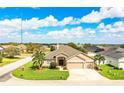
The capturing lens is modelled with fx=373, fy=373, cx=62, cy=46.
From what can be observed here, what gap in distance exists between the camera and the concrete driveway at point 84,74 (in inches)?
433

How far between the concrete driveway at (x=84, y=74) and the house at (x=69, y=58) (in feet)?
0.42

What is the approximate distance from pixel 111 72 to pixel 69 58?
1.34 m

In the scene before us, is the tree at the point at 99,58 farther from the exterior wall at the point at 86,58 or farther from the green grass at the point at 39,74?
the green grass at the point at 39,74

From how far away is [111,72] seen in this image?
1112 centimetres

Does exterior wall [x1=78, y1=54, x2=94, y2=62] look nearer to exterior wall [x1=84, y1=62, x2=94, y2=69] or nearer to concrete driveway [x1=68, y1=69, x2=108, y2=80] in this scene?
exterior wall [x1=84, y1=62, x2=94, y2=69]

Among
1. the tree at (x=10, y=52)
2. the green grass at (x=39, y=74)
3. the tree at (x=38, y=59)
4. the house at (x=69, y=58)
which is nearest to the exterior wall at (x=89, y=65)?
the house at (x=69, y=58)

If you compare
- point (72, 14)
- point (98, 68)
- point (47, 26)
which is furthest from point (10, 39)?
point (98, 68)

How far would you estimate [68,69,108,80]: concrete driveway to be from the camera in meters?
11.0

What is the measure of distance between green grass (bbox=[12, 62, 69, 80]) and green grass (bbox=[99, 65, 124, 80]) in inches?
43.2

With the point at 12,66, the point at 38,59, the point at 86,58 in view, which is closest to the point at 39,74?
the point at 38,59

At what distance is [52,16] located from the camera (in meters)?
11.0


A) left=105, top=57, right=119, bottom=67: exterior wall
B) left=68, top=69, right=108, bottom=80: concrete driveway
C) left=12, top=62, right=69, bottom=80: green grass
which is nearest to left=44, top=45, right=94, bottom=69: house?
left=68, top=69, right=108, bottom=80: concrete driveway

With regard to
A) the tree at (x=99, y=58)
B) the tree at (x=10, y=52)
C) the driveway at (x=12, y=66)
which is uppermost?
the tree at (x=10, y=52)
